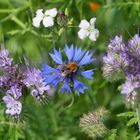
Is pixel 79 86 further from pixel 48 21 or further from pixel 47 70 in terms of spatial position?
pixel 48 21

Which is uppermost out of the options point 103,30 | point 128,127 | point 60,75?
point 103,30

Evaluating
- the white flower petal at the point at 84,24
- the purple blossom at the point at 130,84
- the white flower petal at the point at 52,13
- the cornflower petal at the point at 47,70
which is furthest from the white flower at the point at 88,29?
the purple blossom at the point at 130,84

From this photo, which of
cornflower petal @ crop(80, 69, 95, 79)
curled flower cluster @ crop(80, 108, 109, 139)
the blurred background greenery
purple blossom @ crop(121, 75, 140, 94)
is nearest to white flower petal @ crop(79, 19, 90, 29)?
the blurred background greenery

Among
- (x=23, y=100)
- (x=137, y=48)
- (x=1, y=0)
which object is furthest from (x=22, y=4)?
(x=137, y=48)

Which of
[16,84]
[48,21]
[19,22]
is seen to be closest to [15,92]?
[16,84]

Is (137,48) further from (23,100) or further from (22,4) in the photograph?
(22,4)

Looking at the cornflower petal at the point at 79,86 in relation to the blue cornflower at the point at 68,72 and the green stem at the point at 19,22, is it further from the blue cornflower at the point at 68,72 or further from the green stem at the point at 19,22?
the green stem at the point at 19,22
